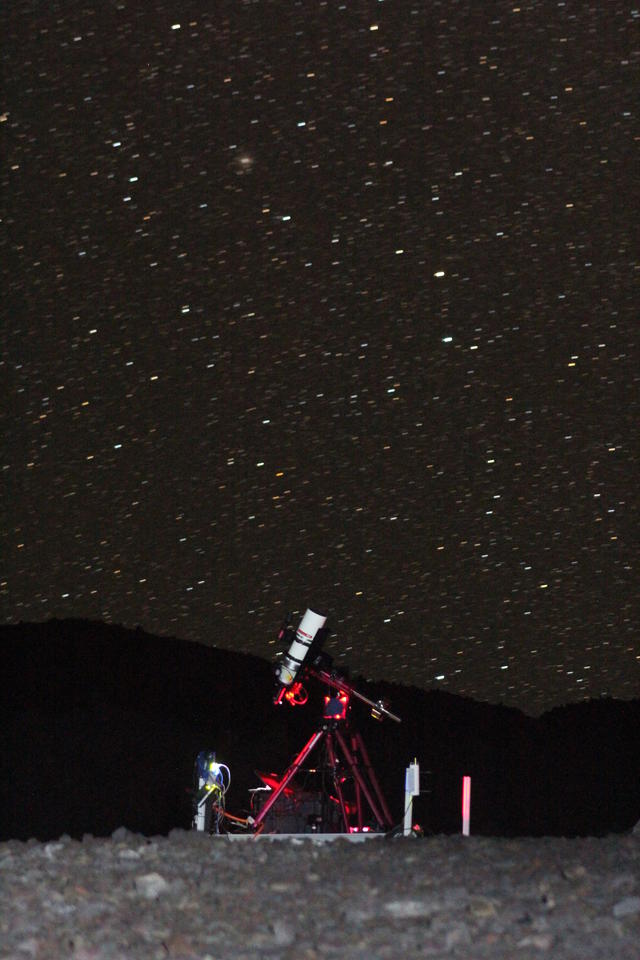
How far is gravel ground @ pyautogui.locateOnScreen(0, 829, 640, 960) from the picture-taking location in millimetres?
3553

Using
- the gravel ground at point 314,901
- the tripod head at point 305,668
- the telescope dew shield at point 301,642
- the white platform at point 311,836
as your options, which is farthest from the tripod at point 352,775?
the gravel ground at point 314,901

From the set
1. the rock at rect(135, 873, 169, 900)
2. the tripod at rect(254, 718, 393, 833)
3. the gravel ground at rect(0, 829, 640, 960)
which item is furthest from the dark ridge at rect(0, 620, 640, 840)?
the rock at rect(135, 873, 169, 900)

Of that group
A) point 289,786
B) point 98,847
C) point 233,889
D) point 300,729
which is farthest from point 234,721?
point 233,889

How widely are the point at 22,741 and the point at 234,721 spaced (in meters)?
3.14

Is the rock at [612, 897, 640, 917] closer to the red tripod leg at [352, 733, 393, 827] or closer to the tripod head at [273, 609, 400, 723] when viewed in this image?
the tripod head at [273, 609, 400, 723]

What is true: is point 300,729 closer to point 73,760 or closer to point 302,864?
point 73,760

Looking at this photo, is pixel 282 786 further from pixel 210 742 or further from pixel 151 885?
pixel 210 742

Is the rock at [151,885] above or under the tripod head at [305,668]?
under

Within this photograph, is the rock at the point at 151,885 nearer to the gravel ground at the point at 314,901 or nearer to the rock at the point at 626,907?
the gravel ground at the point at 314,901

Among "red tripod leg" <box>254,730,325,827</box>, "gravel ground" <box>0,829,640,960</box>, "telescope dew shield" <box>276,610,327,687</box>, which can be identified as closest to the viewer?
"gravel ground" <box>0,829,640,960</box>

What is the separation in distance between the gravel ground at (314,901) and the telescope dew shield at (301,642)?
7.02 ft

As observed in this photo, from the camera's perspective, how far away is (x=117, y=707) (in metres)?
17.4

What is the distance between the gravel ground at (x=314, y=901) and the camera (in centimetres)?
Answer: 355

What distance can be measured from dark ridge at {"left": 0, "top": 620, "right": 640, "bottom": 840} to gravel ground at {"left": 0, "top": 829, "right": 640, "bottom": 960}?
5681 mm
